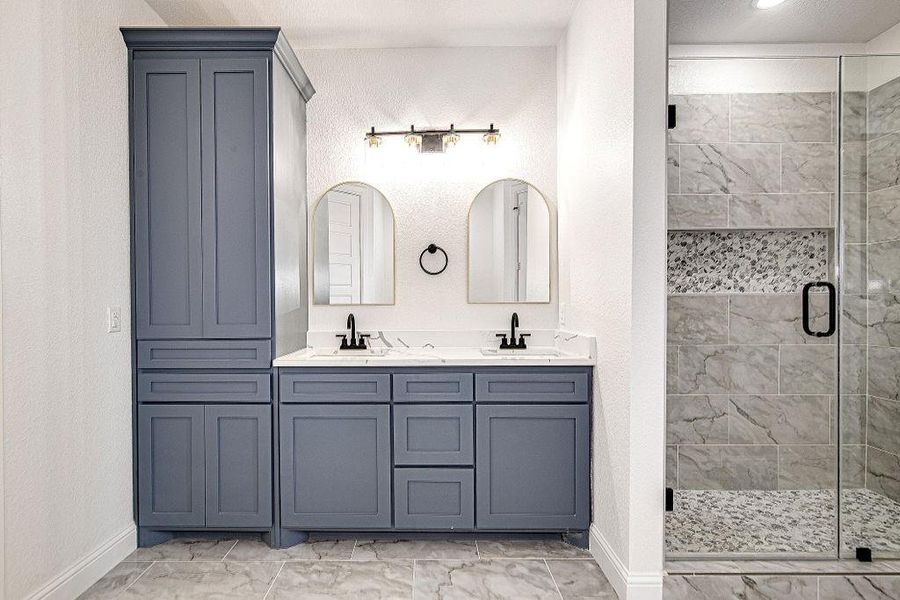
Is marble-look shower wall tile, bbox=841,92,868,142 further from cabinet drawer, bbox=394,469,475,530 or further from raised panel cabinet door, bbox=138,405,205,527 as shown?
raised panel cabinet door, bbox=138,405,205,527

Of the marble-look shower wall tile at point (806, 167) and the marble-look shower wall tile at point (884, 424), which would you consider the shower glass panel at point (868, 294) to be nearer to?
the marble-look shower wall tile at point (884, 424)

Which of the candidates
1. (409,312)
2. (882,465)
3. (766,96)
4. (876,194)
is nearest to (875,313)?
(876,194)

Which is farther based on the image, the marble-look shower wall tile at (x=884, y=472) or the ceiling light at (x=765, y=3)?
the ceiling light at (x=765, y=3)

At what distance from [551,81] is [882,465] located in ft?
8.21

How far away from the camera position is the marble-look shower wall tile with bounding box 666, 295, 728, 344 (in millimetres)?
3271

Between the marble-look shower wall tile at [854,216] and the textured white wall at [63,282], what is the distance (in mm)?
3130

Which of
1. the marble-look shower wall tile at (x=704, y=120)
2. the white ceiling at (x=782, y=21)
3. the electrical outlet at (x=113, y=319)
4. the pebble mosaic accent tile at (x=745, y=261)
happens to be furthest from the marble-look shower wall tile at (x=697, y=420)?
the electrical outlet at (x=113, y=319)

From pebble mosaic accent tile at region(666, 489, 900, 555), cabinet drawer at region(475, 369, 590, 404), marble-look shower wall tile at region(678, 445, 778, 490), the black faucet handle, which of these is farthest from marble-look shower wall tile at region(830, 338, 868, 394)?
the black faucet handle

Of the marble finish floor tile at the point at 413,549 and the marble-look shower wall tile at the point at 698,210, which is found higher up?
the marble-look shower wall tile at the point at 698,210

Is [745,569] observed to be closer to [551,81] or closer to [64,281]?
[551,81]

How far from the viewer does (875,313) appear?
244 centimetres

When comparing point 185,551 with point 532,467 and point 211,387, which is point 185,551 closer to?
point 211,387

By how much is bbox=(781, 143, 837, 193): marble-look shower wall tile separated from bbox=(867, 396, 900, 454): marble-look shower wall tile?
4.05 feet

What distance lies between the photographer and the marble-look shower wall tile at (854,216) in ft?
7.89
